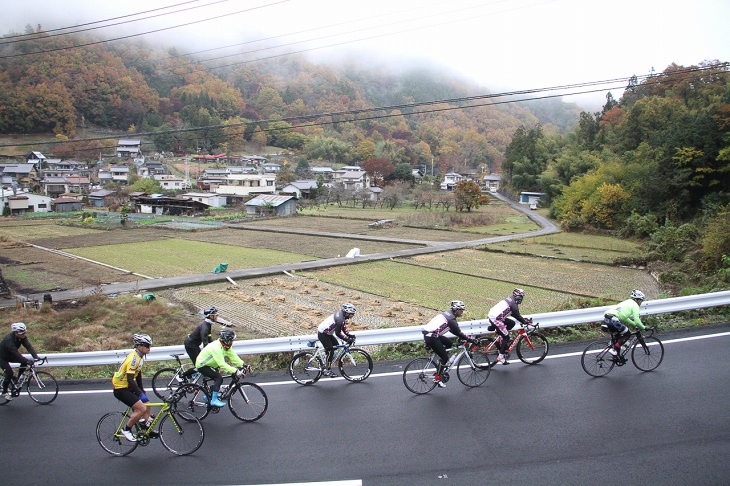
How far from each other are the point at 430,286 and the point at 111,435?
1663 cm

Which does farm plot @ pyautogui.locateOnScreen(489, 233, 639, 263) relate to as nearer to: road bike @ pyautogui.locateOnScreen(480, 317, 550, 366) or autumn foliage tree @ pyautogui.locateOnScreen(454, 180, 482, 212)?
autumn foliage tree @ pyautogui.locateOnScreen(454, 180, 482, 212)

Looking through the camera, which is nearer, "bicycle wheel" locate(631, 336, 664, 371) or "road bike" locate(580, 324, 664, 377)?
"road bike" locate(580, 324, 664, 377)

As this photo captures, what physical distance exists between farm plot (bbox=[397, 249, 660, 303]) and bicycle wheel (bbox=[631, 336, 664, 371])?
11.1m

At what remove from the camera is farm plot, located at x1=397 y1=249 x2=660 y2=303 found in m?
20.4

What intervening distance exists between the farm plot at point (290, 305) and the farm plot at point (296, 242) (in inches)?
333

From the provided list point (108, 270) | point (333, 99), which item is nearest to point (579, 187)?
point (108, 270)

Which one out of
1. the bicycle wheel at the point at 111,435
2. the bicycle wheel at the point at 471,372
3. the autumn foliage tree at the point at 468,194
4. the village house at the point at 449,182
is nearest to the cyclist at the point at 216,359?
the bicycle wheel at the point at 111,435

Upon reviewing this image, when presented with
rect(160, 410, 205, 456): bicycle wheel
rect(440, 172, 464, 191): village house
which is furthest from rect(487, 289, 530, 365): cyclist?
rect(440, 172, 464, 191): village house

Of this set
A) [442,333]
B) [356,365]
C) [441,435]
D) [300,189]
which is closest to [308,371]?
[356,365]

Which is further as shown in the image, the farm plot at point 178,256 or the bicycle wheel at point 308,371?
the farm plot at point 178,256

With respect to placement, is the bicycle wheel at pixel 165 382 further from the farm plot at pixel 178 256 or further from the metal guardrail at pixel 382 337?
the farm plot at pixel 178 256

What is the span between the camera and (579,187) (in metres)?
45.6

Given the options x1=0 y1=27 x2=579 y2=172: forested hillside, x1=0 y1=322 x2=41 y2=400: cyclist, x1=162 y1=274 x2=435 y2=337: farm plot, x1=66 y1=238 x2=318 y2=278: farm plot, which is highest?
x1=0 y1=27 x2=579 y2=172: forested hillside

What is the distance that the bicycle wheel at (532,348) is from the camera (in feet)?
Answer: 26.7
